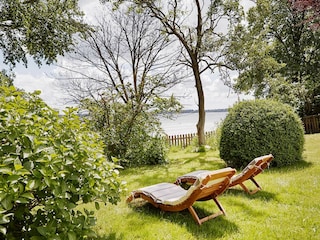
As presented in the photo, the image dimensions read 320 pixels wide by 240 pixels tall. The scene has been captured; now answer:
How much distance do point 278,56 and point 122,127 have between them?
1989 cm

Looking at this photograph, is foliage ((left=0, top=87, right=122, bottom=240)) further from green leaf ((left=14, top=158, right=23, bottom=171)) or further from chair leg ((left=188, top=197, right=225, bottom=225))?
chair leg ((left=188, top=197, right=225, bottom=225))

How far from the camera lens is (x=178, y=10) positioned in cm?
1195

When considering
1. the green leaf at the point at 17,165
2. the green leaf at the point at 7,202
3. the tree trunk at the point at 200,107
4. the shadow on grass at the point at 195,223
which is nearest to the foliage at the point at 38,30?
the tree trunk at the point at 200,107

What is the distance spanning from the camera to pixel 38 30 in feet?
30.7

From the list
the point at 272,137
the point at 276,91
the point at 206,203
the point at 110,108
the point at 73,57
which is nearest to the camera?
the point at 206,203

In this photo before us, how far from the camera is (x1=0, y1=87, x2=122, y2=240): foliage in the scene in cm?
185

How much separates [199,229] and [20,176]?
2485mm

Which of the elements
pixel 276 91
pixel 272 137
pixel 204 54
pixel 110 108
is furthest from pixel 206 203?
pixel 276 91

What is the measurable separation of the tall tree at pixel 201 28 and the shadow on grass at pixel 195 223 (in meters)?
8.21

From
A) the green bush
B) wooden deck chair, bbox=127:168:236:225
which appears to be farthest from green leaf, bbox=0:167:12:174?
the green bush

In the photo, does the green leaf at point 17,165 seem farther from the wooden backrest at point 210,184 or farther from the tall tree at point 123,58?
the tall tree at point 123,58

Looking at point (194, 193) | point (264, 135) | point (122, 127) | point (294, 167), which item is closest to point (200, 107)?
point (122, 127)

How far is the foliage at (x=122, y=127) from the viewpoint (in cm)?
888

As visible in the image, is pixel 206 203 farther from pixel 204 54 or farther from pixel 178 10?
pixel 178 10
